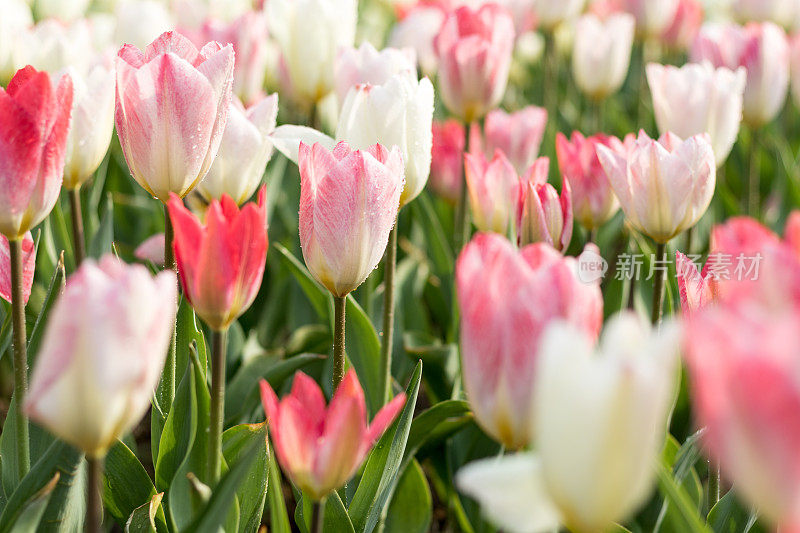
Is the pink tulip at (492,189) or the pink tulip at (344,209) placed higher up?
the pink tulip at (344,209)

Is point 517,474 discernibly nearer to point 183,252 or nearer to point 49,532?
point 183,252

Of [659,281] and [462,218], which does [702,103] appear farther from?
[462,218]

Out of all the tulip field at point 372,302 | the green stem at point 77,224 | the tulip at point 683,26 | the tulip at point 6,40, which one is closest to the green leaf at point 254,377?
the tulip field at point 372,302

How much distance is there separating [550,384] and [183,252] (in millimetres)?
423

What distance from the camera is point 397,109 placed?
4.58 ft

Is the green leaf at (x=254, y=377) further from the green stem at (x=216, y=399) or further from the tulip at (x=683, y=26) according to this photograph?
the tulip at (x=683, y=26)

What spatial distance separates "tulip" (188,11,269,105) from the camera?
2.28 meters

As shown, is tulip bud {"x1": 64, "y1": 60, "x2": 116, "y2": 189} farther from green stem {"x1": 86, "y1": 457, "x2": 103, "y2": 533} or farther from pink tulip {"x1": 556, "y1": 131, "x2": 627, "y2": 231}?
pink tulip {"x1": 556, "y1": 131, "x2": 627, "y2": 231}

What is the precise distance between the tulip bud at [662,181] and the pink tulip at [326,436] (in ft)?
2.19

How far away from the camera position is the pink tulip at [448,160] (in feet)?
7.82

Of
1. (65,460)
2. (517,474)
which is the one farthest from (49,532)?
(517,474)

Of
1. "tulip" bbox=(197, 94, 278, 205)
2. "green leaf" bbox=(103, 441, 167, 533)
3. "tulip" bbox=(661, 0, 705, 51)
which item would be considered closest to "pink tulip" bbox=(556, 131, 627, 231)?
"tulip" bbox=(197, 94, 278, 205)

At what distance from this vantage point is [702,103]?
177 cm

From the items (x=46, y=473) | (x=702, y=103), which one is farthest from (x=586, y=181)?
(x=46, y=473)
